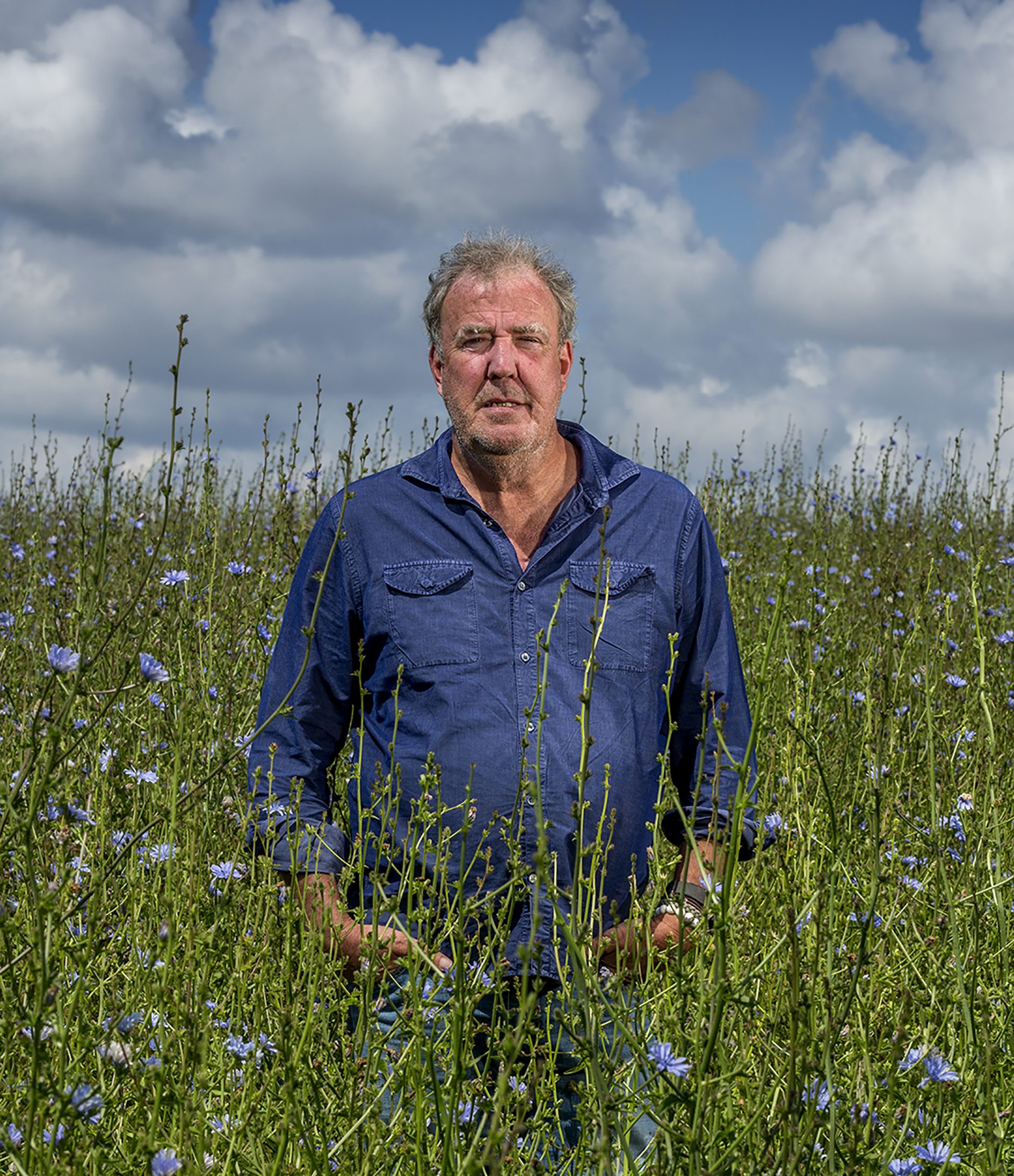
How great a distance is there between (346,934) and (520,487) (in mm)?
1381

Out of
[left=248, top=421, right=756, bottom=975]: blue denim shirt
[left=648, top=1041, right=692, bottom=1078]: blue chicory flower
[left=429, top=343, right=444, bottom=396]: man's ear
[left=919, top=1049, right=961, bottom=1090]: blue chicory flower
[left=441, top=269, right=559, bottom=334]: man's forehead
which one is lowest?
[left=919, top=1049, right=961, bottom=1090]: blue chicory flower

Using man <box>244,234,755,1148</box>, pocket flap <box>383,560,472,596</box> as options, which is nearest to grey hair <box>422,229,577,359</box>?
man <box>244,234,755,1148</box>

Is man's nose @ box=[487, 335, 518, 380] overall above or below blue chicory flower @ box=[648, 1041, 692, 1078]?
above

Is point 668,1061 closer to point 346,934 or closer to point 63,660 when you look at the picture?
point 346,934

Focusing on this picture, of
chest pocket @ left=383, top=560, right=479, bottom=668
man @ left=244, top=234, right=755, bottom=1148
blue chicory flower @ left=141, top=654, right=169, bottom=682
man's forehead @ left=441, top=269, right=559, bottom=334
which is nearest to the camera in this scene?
blue chicory flower @ left=141, top=654, right=169, bottom=682

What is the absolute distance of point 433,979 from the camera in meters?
2.06

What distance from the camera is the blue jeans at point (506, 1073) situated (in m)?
1.24

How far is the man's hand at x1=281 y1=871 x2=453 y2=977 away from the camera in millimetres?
1625

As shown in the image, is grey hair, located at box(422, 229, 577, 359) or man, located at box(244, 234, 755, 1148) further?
grey hair, located at box(422, 229, 577, 359)

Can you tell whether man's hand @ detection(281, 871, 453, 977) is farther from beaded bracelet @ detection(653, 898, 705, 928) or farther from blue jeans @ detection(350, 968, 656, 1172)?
beaded bracelet @ detection(653, 898, 705, 928)

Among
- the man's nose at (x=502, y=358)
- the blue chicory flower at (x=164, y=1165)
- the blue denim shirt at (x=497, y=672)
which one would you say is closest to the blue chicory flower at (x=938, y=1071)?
the blue denim shirt at (x=497, y=672)

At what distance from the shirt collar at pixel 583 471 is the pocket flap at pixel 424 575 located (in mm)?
198

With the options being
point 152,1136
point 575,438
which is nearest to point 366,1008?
point 152,1136

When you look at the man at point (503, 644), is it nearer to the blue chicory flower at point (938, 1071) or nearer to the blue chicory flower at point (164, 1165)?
the blue chicory flower at point (938, 1071)
